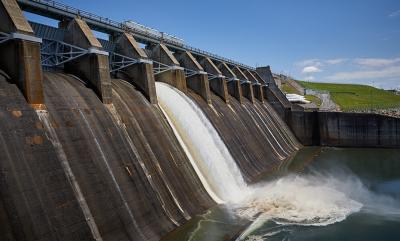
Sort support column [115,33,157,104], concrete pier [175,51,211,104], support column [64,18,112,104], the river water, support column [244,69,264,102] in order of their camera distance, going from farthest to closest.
Result: support column [244,69,264,102] < concrete pier [175,51,211,104] < support column [115,33,157,104] < support column [64,18,112,104] < the river water

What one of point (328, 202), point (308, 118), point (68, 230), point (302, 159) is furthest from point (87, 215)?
point (308, 118)

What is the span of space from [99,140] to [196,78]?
18985 millimetres

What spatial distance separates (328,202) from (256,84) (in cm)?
3187

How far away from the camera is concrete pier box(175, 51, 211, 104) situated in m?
33.7

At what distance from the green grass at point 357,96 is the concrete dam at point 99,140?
51.1 meters

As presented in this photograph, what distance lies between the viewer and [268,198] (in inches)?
900

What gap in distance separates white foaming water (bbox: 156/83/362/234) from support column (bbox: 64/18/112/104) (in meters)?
5.88

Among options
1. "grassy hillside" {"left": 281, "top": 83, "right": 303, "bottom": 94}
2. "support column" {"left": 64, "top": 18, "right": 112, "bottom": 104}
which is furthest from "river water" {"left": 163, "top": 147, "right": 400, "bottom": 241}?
"grassy hillside" {"left": 281, "top": 83, "right": 303, "bottom": 94}

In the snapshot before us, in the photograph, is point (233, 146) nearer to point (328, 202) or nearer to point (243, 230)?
point (328, 202)

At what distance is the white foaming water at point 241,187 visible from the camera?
19828 millimetres

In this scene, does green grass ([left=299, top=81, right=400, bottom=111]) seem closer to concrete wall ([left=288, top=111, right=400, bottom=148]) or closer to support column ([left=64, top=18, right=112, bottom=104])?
concrete wall ([left=288, top=111, right=400, bottom=148])

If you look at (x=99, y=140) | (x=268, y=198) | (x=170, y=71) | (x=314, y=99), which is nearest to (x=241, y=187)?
(x=268, y=198)

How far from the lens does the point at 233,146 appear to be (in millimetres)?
29984

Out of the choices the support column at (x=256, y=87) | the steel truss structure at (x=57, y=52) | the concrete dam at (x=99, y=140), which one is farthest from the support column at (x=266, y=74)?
the steel truss structure at (x=57, y=52)
